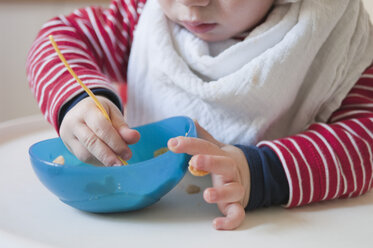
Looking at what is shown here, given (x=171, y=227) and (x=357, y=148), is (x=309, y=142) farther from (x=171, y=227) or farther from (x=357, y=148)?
(x=171, y=227)

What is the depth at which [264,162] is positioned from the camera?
1.79 ft

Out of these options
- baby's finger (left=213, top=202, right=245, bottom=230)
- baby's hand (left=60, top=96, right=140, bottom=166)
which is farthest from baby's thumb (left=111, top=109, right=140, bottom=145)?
baby's finger (left=213, top=202, right=245, bottom=230)

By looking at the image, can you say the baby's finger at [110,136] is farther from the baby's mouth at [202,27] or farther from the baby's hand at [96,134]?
the baby's mouth at [202,27]

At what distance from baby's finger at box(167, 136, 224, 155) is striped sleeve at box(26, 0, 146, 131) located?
7.2 inches

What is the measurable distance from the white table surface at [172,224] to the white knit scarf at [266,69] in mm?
123

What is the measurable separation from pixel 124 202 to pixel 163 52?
270 mm

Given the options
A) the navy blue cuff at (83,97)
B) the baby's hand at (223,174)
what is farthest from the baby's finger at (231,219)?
the navy blue cuff at (83,97)

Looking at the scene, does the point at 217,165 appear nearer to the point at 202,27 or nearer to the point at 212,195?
the point at 212,195

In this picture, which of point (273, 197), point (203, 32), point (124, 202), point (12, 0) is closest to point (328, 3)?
point (203, 32)

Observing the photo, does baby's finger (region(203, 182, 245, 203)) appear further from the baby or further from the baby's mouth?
the baby's mouth

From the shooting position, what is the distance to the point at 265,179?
0.54 metres

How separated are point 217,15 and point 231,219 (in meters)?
0.27

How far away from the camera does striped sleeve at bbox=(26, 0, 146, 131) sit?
652mm

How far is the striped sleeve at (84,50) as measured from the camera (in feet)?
2.14
